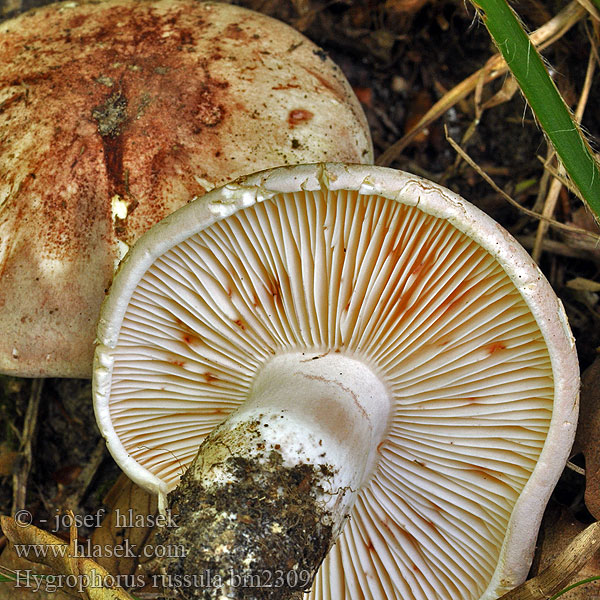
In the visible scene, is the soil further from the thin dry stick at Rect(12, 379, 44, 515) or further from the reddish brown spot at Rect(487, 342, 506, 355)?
the reddish brown spot at Rect(487, 342, 506, 355)

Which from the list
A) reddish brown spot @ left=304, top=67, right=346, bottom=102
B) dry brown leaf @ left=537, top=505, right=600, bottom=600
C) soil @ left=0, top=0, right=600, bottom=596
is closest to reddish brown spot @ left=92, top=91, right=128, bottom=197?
reddish brown spot @ left=304, top=67, right=346, bottom=102

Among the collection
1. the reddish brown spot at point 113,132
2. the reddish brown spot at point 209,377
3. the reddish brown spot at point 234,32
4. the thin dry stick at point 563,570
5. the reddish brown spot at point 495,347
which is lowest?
the thin dry stick at point 563,570

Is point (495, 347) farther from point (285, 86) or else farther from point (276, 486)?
point (285, 86)

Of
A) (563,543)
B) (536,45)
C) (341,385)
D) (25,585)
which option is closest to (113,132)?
(341,385)

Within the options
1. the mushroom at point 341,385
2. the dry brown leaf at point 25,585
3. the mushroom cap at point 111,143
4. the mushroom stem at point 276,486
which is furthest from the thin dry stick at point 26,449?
the mushroom stem at point 276,486

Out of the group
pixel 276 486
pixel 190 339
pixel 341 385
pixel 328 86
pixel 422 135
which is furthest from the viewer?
pixel 422 135

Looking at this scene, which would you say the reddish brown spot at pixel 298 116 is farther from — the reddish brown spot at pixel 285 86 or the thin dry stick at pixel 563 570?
the thin dry stick at pixel 563 570
